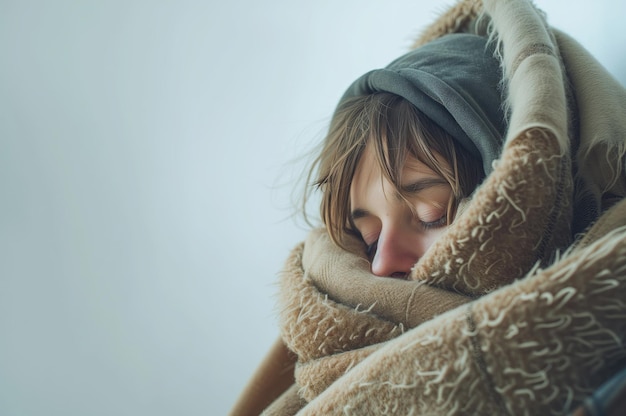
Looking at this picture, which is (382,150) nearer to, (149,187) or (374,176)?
(374,176)

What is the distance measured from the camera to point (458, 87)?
0.68m

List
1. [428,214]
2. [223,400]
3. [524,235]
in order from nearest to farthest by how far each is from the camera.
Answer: [524,235] → [428,214] → [223,400]

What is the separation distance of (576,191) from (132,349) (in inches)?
37.8

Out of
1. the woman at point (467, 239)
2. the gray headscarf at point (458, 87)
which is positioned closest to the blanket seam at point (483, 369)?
the woman at point (467, 239)

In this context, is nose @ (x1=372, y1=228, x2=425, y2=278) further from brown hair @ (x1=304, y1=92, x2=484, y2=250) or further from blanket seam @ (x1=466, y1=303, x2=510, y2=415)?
blanket seam @ (x1=466, y1=303, x2=510, y2=415)

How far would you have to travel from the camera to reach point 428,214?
2.24 feet

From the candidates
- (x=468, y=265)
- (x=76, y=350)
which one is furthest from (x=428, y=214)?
(x=76, y=350)

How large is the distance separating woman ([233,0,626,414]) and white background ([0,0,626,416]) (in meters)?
0.30

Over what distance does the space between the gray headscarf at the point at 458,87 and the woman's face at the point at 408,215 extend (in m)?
0.07

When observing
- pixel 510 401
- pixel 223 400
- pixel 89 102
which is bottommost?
pixel 223 400

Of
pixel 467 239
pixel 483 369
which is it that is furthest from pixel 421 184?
pixel 483 369

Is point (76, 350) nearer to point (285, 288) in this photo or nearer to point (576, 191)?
point (285, 288)

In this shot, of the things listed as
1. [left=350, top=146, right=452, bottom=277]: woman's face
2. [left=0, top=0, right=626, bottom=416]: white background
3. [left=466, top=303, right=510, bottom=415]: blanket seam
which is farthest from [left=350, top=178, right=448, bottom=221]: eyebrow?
[left=0, top=0, right=626, bottom=416]: white background

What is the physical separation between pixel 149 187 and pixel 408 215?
2.35 feet
